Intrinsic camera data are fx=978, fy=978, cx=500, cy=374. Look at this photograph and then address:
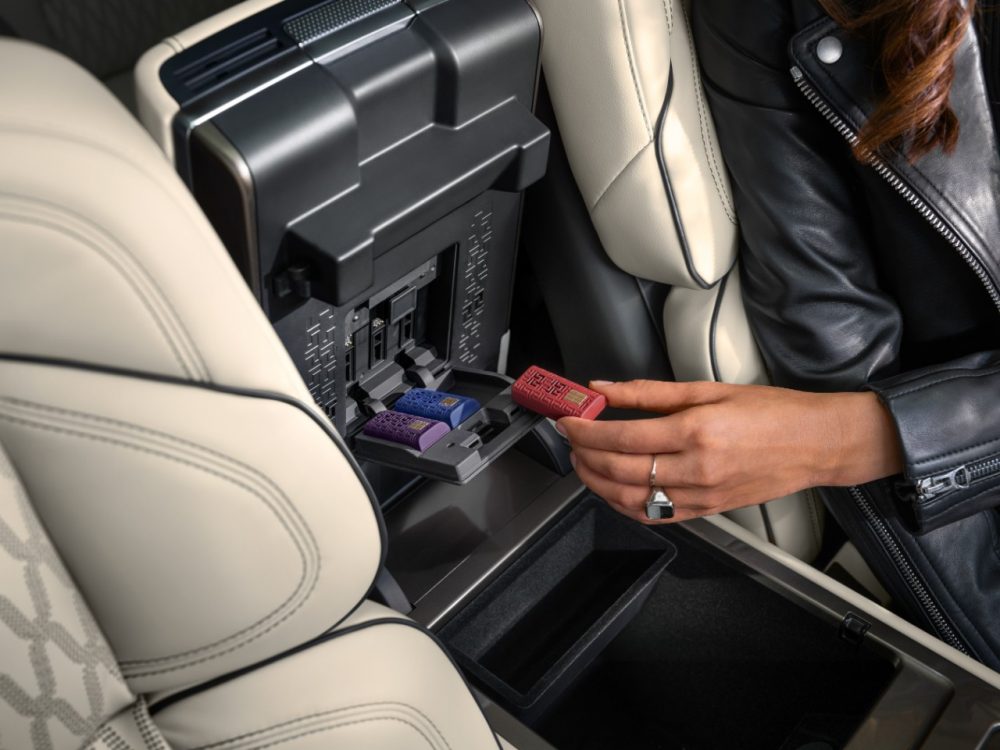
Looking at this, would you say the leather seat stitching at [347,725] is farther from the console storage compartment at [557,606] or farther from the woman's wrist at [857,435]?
the woman's wrist at [857,435]

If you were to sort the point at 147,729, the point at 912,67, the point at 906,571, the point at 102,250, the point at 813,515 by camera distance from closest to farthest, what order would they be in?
the point at 102,250 → the point at 147,729 → the point at 912,67 → the point at 906,571 → the point at 813,515

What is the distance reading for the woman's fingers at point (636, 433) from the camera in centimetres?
97

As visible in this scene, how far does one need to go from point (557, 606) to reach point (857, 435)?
1.24ft

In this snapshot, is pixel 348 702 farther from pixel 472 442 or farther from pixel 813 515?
pixel 813 515

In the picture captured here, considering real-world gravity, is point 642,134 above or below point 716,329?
above

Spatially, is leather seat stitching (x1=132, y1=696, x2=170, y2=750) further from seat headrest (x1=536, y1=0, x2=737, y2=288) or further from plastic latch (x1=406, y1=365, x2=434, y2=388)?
seat headrest (x1=536, y1=0, x2=737, y2=288)

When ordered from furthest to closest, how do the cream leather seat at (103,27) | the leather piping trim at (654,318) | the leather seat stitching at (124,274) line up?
1. the leather piping trim at (654,318)
2. the cream leather seat at (103,27)
3. the leather seat stitching at (124,274)

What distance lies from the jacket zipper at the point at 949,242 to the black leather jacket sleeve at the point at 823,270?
0.03m

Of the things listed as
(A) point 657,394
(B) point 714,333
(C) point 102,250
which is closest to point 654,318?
(B) point 714,333

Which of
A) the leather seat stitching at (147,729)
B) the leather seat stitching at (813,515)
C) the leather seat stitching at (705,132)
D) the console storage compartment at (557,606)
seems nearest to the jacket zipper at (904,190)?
the leather seat stitching at (705,132)

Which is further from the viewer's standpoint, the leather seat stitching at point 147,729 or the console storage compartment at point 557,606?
the console storage compartment at point 557,606

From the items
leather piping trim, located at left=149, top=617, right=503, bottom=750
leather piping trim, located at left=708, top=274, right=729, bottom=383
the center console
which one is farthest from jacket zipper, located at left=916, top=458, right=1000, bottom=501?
leather piping trim, located at left=149, top=617, right=503, bottom=750

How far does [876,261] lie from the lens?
1085mm

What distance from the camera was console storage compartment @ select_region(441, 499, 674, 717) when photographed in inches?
39.6
